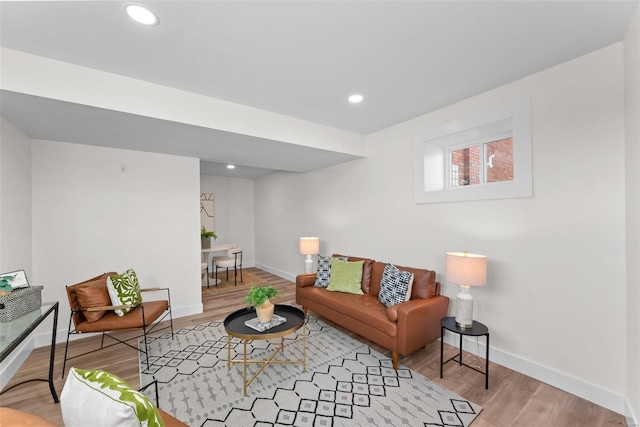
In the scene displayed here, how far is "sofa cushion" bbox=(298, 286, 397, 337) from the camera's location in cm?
262

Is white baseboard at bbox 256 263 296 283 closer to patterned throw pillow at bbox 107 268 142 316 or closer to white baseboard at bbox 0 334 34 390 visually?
patterned throw pillow at bbox 107 268 142 316

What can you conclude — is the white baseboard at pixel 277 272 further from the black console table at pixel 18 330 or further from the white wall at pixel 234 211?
the black console table at pixel 18 330

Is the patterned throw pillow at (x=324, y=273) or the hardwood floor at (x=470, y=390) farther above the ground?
the patterned throw pillow at (x=324, y=273)

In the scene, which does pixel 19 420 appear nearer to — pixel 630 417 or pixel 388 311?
pixel 388 311

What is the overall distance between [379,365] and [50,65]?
369 cm

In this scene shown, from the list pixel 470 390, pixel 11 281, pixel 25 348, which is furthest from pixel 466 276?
pixel 25 348

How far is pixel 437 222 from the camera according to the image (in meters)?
3.13

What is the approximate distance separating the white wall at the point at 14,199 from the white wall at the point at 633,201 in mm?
A: 4792

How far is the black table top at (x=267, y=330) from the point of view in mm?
2240

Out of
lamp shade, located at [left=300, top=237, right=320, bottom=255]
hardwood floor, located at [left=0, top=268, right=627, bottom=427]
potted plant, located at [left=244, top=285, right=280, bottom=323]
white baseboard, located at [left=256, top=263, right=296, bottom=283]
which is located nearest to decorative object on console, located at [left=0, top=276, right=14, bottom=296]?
hardwood floor, located at [left=0, top=268, right=627, bottom=427]

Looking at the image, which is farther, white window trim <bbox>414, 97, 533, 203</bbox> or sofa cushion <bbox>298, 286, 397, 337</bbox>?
sofa cushion <bbox>298, 286, 397, 337</bbox>

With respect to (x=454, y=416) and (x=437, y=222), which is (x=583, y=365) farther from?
(x=437, y=222)

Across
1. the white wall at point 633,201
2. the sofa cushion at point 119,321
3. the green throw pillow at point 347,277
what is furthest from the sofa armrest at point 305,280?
the white wall at point 633,201

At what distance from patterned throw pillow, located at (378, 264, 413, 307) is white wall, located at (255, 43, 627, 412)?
1.59 feet
